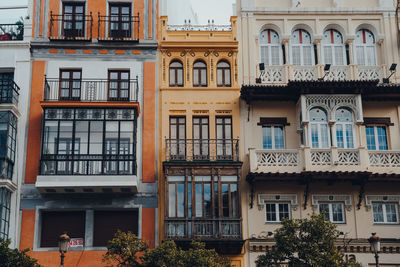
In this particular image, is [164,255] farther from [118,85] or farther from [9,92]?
[9,92]

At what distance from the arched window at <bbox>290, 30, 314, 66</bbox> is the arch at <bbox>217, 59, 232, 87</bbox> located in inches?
130

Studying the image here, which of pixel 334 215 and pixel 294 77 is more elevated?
pixel 294 77

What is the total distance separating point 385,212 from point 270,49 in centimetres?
996

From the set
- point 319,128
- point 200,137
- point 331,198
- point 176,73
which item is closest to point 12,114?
point 176,73

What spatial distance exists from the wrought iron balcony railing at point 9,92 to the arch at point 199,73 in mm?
Result: 8784

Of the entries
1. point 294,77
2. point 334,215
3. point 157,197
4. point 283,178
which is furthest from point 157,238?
point 294,77

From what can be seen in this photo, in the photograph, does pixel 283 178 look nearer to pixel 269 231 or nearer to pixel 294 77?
pixel 269 231

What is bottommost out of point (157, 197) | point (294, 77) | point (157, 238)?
point (157, 238)

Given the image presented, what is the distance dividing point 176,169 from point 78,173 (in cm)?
452

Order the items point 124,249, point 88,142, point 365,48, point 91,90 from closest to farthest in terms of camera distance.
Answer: point 124,249
point 88,142
point 91,90
point 365,48

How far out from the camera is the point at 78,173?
2986cm

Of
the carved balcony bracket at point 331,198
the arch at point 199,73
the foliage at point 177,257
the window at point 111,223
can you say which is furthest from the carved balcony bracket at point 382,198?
the window at point 111,223

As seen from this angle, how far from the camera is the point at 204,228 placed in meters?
29.4

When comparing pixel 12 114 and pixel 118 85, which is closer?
pixel 12 114
